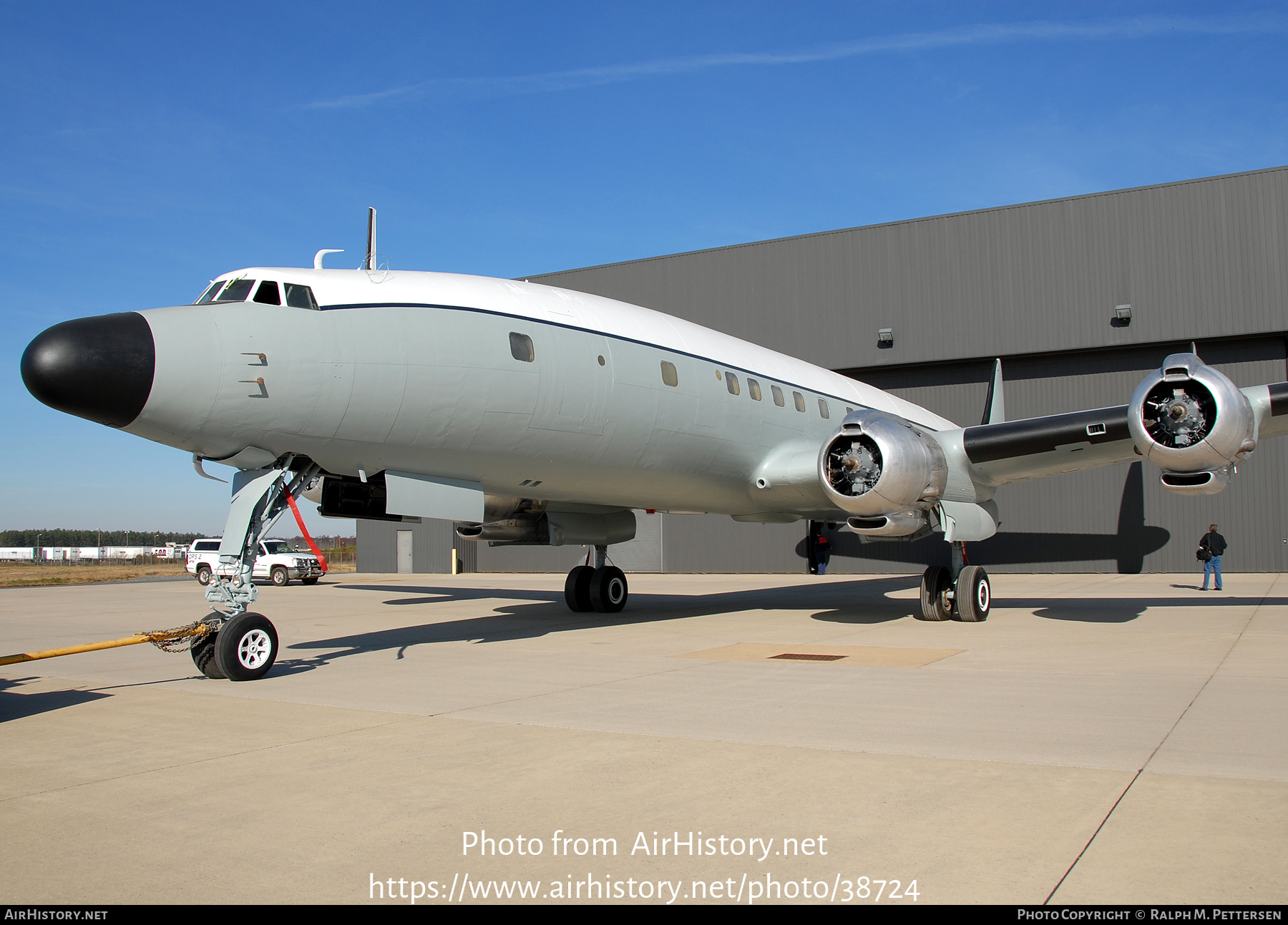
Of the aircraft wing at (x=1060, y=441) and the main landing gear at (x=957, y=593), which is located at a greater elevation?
the aircraft wing at (x=1060, y=441)

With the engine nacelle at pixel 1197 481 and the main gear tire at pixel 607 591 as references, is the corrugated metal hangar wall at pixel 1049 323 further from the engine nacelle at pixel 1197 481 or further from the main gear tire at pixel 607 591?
the engine nacelle at pixel 1197 481

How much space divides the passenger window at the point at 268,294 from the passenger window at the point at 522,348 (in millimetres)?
2570

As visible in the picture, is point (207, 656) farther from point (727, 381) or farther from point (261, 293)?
point (727, 381)

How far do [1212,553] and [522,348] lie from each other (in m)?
17.4

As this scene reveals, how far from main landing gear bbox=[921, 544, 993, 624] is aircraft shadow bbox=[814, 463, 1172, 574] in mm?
11203

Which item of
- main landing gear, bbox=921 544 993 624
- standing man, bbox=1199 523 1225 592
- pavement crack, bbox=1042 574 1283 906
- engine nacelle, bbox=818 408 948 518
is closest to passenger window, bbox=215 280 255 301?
engine nacelle, bbox=818 408 948 518

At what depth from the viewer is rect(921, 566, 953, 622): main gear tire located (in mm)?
14016

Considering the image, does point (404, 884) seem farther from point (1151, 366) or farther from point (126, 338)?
point (1151, 366)

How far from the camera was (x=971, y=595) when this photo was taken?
1382cm

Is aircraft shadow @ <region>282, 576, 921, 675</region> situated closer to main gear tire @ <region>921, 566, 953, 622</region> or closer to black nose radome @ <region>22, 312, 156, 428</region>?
main gear tire @ <region>921, 566, 953, 622</region>

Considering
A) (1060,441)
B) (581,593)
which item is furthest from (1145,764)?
(581,593)

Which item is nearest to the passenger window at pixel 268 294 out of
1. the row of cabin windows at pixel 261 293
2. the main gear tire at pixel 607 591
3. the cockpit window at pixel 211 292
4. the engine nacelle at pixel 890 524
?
the row of cabin windows at pixel 261 293

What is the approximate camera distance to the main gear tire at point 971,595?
45.3ft

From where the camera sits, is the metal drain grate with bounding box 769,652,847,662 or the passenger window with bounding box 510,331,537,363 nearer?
the metal drain grate with bounding box 769,652,847,662
